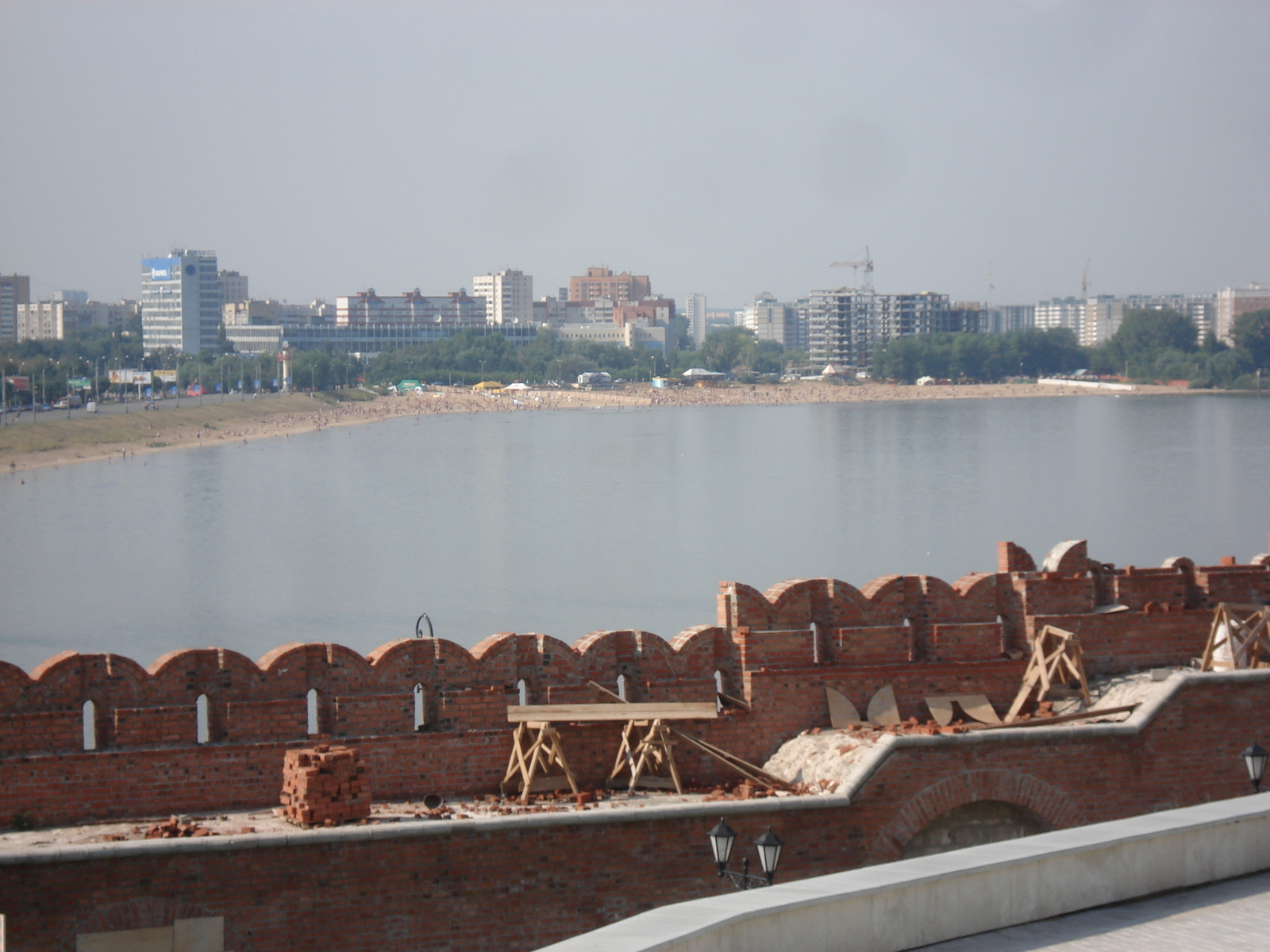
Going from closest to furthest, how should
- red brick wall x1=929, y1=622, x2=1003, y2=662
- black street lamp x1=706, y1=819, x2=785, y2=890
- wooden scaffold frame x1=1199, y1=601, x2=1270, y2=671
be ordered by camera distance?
black street lamp x1=706, y1=819, x2=785, y2=890 < red brick wall x1=929, y1=622, x2=1003, y2=662 < wooden scaffold frame x1=1199, y1=601, x2=1270, y2=671

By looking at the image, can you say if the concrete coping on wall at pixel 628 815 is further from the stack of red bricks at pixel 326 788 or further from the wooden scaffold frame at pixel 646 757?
the wooden scaffold frame at pixel 646 757

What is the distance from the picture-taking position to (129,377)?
128125 millimetres

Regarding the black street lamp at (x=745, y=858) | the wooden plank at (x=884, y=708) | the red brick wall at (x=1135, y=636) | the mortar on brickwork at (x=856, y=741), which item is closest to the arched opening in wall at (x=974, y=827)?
the mortar on brickwork at (x=856, y=741)

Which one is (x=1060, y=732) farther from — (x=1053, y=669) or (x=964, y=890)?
(x=964, y=890)

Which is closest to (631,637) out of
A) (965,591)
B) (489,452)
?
(965,591)

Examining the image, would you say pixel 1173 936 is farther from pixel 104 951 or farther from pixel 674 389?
pixel 674 389

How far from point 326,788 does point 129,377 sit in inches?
5018

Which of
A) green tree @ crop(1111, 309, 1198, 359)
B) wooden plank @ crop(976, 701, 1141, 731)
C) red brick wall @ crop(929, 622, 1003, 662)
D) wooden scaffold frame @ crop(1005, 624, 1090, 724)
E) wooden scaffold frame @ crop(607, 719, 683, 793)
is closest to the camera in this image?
wooden scaffold frame @ crop(607, 719, 683, 793)

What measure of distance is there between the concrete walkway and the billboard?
397 ft

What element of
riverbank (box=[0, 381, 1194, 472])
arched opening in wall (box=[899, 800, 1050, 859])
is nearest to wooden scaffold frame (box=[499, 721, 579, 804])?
arched opening in wall (box=[899, 800, 1050, 859])

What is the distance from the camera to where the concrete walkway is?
524cm

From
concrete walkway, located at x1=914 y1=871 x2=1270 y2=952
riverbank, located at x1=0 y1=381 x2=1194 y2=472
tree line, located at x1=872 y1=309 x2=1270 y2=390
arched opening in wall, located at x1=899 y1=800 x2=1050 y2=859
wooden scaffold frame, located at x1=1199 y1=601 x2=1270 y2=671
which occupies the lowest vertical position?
arched opening in wall, located at x1=899 y1=800 x2=1050 y2=859

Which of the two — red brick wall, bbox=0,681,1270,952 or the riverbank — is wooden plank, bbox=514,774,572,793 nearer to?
red brick wall, bbox=0,681,1270,952

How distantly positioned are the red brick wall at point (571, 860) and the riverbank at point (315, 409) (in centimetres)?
6958
